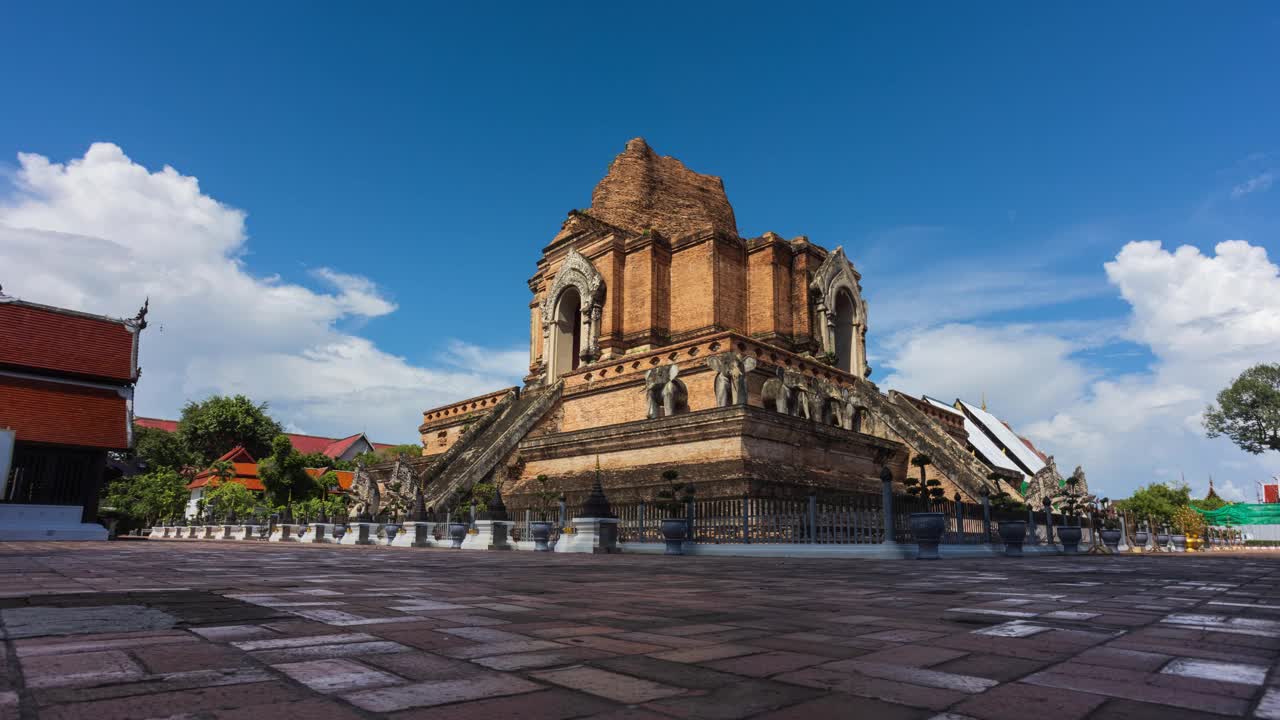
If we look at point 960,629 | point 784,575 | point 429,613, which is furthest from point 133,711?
point 784,575

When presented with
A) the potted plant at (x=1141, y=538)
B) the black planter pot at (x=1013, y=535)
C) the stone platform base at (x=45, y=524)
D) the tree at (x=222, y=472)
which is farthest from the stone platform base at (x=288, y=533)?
the potted plant at (x=1141, y=538)

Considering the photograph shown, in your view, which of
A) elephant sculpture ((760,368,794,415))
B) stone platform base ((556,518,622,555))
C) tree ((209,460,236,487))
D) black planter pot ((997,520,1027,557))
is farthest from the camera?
tree ((209,460,236,487))

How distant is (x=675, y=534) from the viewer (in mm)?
14508

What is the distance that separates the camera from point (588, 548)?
15.3 meters

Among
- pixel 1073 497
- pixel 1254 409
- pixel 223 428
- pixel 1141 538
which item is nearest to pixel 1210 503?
pixel 1254 409

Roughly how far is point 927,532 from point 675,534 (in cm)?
455

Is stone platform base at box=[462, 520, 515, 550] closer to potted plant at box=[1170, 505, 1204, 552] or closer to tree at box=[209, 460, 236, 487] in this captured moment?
Result: potted plant at box=[1170, 505, 1204, 552]

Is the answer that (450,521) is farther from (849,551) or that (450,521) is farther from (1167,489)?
(1167,489)

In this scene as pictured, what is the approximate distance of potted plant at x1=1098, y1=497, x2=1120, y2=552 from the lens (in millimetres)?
20375

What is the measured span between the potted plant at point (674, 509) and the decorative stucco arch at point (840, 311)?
41.4 ft

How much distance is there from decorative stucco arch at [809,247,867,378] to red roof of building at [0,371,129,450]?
78.8 ft

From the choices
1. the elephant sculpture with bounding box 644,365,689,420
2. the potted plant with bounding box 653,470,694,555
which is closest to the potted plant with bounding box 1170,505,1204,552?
the elephant sculpture with bounding box 644,365,689,420

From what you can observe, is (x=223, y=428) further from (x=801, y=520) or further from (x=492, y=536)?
(x=801, y=520)

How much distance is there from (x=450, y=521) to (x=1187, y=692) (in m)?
19.3
